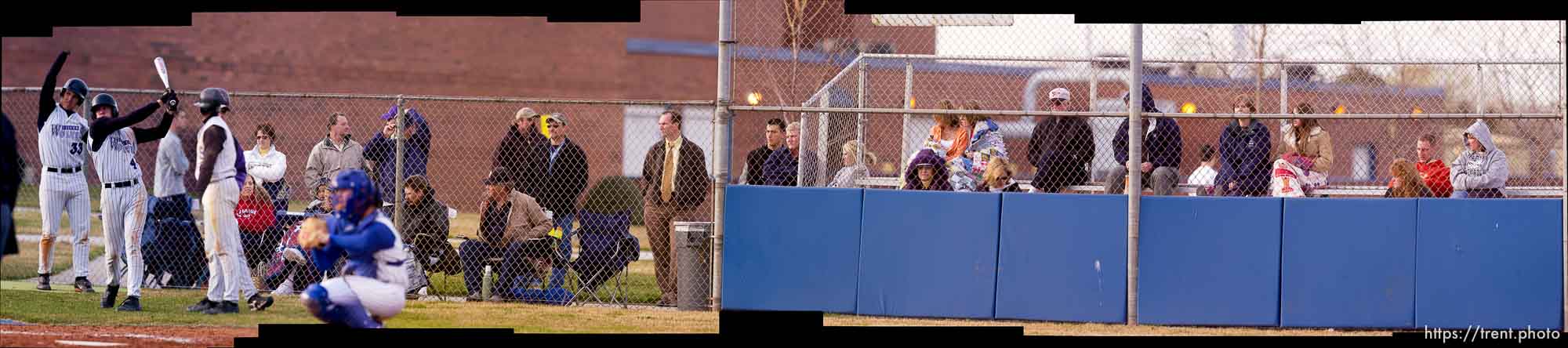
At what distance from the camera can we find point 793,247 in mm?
10969

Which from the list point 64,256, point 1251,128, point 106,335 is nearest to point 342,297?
point 106,335

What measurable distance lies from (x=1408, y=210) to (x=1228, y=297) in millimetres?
1377

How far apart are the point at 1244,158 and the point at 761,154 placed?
3.67 m

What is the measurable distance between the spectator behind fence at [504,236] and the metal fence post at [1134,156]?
4457 mm

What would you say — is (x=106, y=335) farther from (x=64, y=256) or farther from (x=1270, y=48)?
(x=1270, y=48)

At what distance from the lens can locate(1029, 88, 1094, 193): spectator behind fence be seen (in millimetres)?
11109

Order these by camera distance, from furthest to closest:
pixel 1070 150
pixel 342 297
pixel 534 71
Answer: pixel 534 71 → pixel 1070 150 → pixel 342 297

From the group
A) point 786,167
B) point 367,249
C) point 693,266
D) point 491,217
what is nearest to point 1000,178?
point 786,167

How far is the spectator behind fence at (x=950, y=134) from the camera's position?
36.9ft

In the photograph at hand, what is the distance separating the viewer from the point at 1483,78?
1295 centimetres

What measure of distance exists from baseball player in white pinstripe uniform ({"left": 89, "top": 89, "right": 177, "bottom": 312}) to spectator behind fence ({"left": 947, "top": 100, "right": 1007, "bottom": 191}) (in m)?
5.68

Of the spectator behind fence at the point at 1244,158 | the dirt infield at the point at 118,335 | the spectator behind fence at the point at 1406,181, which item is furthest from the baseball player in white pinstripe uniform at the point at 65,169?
the spectator behind fence at the point at 1406,181

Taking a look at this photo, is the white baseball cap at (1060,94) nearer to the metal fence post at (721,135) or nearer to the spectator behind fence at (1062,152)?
the spectator behind fence at (1062,152)

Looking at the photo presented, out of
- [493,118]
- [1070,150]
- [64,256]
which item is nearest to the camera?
[1070,150]
